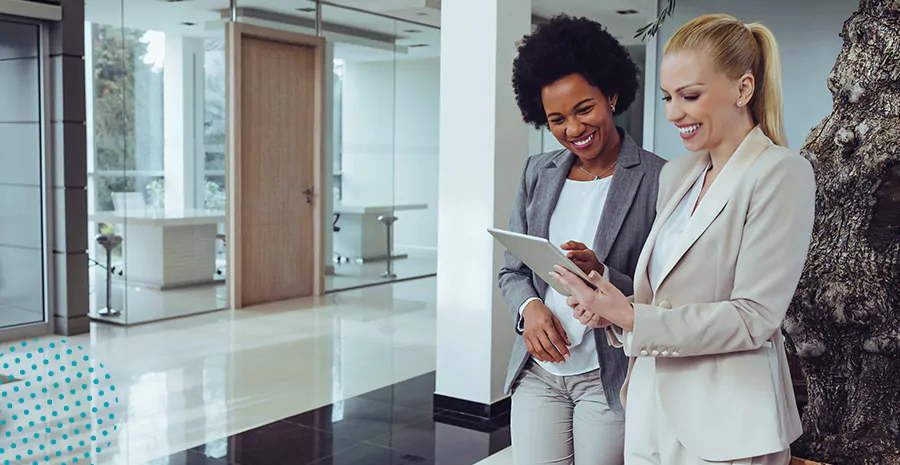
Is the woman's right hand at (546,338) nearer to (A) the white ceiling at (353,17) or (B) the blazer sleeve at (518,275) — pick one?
(B) the blazer sleeve at (518,275)

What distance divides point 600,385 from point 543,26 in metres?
0.79

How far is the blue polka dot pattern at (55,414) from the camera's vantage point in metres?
3.75

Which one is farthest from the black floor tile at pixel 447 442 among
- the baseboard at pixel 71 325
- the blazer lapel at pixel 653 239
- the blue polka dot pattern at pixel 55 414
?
the baseboard at pixel 71 325

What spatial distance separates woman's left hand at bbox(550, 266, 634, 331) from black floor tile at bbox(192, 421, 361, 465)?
99.4 inches

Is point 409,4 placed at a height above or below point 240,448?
above

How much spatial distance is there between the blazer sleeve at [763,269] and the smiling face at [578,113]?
516 millimetres

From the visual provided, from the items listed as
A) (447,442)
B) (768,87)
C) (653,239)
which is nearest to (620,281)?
(653,239)

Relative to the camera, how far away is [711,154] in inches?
56.3

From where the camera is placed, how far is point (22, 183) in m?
6.18

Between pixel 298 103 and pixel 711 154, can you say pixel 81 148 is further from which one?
pixel 711 154

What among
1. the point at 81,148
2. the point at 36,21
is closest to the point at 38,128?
the point at 81,148

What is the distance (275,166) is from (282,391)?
3535 mm

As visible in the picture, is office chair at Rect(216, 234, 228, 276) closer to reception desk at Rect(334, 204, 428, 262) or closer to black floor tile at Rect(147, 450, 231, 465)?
reception desk at Rect(334, 204, 428, 262)

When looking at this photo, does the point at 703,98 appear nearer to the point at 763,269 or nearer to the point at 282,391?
the point at 763,269
